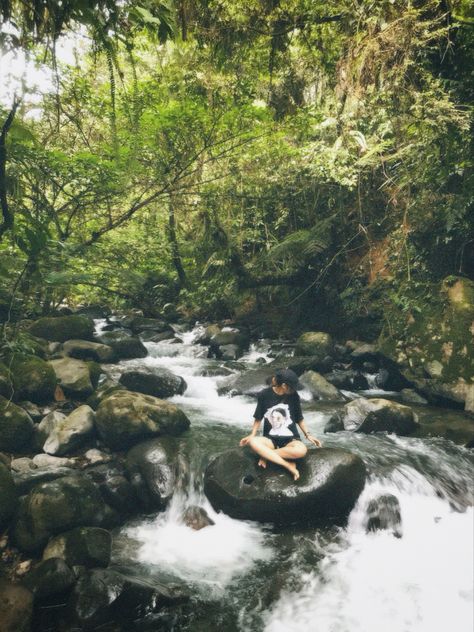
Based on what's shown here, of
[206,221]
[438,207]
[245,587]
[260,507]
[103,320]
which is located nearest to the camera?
[245,587]

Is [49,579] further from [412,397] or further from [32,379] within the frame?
[412,397]

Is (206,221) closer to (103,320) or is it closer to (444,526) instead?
(103,320)

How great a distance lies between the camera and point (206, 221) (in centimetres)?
1420

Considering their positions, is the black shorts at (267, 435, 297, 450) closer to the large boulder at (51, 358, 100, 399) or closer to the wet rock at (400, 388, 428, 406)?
the large boulder at (51, 358, 100, 399)

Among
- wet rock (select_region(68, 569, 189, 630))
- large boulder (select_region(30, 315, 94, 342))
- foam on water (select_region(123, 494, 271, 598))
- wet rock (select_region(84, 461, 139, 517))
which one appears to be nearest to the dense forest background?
large boulder (select_region(30, 315, 94, 342))

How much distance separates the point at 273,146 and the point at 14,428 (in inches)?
307

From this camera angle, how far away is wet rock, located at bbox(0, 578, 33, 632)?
3.02 m

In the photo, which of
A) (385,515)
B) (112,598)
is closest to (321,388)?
(385,515)

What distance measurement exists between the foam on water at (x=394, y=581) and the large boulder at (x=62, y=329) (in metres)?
8.83

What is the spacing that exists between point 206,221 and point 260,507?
11.3m

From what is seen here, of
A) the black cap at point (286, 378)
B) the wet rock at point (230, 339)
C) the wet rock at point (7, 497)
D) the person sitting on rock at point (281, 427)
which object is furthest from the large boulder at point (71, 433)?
the wet rock at point (230, 339)

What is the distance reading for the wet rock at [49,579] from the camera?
331cm

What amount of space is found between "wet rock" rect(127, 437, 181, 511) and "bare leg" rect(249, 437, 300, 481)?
1.24 meters

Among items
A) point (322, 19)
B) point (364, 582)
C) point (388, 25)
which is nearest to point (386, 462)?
point (364, 582)
